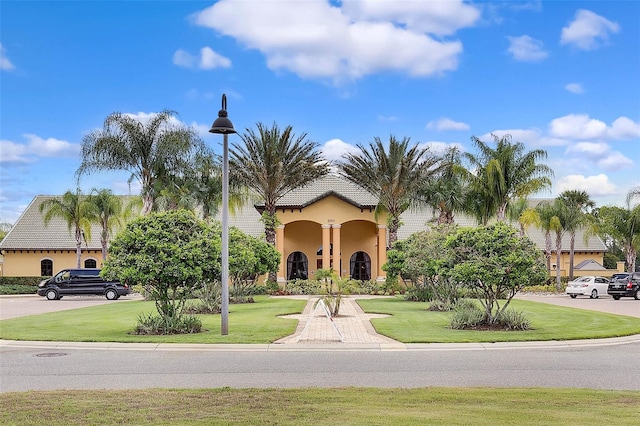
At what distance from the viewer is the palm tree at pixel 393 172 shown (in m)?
41.1

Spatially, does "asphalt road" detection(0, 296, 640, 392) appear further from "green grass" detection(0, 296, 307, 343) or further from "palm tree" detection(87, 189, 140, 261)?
"palm tree" detection(87, 189, 140, 261)

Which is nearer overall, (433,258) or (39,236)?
(433,258)

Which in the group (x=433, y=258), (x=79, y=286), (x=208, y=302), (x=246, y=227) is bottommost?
(x=79, y=286)

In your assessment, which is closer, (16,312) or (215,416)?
(215,416)

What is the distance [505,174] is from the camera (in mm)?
39781

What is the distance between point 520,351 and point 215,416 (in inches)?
363

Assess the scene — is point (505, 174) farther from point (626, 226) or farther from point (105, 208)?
point (105, 208)

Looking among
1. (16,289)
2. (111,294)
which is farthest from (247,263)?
(16,289)

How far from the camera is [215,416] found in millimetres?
7859

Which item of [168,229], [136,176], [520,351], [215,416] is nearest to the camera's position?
[215,416]

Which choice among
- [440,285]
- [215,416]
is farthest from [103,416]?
[440,285]

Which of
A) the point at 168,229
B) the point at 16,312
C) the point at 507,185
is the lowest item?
the point at 16,312

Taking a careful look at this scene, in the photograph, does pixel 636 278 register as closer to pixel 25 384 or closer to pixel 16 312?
pixel 16 312

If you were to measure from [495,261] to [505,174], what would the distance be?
22655 mm
